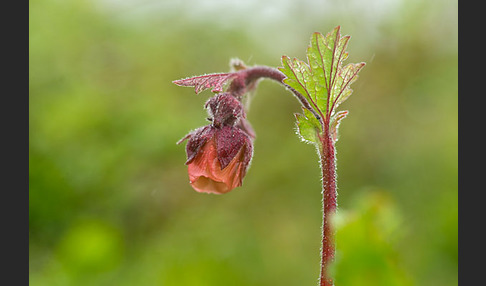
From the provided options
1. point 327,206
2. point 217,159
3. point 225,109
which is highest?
point 225,109

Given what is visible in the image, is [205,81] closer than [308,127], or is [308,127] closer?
[308,127]

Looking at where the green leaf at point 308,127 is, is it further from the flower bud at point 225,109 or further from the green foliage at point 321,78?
the flower bud at point 225,109

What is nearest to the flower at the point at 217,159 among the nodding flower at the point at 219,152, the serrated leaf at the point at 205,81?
the nodding flower at the point at 219,152

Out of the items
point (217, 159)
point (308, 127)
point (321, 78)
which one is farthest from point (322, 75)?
point (217, 159)

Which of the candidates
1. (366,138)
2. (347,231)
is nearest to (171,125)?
(366,138)

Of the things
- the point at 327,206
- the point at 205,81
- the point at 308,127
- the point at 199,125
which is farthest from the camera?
the point at 199,125

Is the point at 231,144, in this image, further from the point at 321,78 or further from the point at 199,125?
the point at 199,125

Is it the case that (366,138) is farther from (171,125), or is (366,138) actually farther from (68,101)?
(68,101)

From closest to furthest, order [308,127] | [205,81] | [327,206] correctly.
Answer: [327,206]
[308,127]
[205,81]
